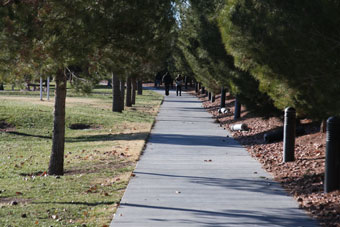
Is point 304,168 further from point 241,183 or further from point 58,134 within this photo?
point 58,134

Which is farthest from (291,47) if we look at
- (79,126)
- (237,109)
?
(237,109)

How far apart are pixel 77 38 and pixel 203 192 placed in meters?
3.09

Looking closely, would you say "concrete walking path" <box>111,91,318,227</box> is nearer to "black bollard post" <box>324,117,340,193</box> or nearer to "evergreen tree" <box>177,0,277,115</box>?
"black bollard post" <box>324,117,340,193</box>

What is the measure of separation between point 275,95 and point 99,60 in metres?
3.25

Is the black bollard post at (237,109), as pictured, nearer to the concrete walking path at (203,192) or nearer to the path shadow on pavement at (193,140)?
the path shadow on pavement at (193,140)

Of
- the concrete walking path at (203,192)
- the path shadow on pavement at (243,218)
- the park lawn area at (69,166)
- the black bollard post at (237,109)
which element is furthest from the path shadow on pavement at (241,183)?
the black bollard post at (237,109)

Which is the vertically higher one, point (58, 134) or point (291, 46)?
point (291, 46)

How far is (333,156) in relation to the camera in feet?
27.3

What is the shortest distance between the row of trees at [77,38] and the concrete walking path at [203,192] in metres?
2.07

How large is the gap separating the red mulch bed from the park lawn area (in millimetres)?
2692

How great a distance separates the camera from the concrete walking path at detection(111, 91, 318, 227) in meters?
7.02

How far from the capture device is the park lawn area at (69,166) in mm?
7699

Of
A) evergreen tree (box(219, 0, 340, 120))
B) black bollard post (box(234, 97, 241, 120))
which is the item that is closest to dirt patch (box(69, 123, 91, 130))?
black bollard post (box(234, 97, 241, 120))

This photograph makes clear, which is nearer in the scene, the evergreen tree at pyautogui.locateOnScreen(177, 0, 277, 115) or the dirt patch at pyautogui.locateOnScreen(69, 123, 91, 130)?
the evergreen tree at pyautogui.locateOnScreen(177, 0, 277, 115)
